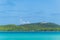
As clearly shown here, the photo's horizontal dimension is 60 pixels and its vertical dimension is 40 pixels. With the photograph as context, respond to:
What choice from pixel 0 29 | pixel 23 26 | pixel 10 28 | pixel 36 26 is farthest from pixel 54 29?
pixel 0 29

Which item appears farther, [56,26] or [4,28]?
[4,28]

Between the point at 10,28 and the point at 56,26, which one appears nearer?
the point at 56,26

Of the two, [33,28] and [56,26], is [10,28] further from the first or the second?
[56,26]

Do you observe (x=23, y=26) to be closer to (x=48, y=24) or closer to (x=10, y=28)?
(x=10, y=28)

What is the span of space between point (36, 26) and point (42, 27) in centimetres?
124

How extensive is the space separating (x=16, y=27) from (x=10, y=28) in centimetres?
159

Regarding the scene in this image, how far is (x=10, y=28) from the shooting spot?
32688mm

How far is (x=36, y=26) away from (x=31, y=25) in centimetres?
96

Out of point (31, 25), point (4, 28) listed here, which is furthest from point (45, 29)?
point (4, 28)

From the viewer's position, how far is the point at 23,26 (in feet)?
104

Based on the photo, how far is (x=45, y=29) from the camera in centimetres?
3253

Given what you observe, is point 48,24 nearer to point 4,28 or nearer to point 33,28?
point 33,28

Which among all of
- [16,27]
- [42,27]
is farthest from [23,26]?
[42,27]

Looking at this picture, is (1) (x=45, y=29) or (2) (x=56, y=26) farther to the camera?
(1) (x=45, y=29)
